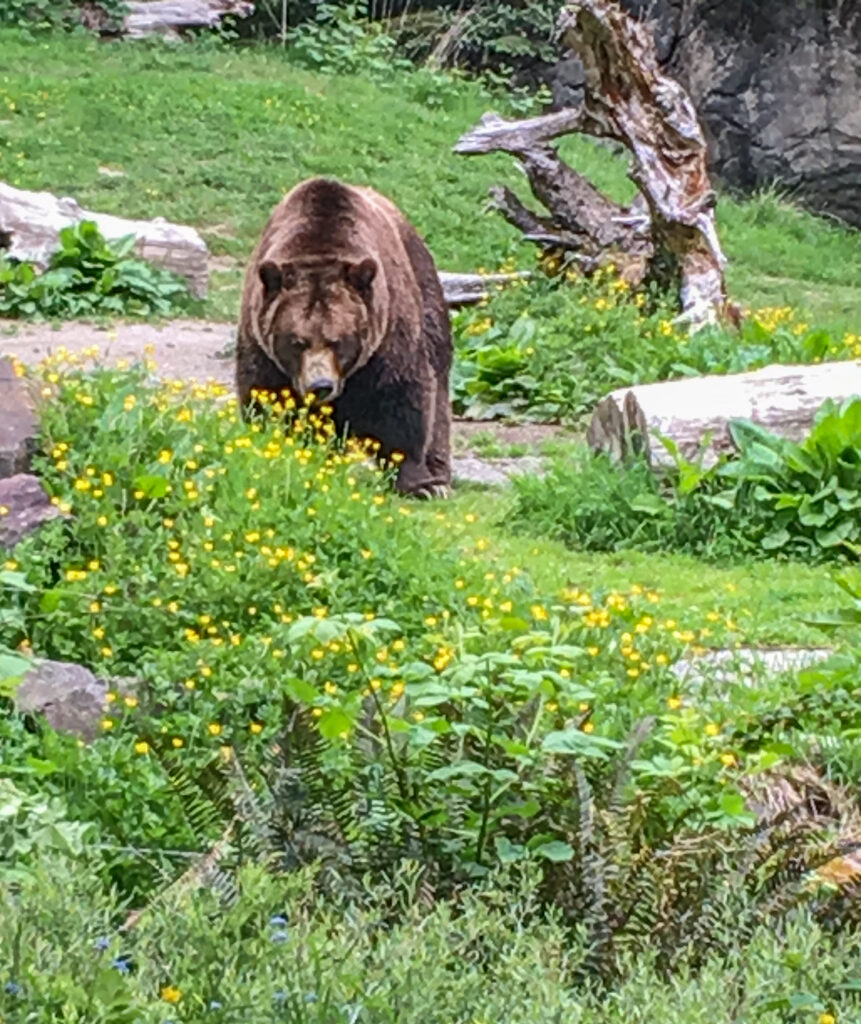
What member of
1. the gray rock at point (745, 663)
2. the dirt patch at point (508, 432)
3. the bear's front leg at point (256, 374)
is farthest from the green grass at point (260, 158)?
the gray rock at point (745, 663)

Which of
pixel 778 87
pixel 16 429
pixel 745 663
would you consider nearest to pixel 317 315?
pixel 16 429

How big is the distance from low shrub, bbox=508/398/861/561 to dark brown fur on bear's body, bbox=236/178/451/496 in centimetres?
106

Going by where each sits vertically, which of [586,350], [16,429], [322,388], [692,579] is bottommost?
[586,350]

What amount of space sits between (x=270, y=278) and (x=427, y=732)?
14.9ft

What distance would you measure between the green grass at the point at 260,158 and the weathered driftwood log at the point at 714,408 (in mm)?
5531

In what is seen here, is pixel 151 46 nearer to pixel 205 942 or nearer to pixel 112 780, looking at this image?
pixel 112 780

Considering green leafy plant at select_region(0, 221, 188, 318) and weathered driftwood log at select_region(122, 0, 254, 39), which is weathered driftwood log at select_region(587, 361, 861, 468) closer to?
green leafy plant at select_region(0, 221, 188, 318)

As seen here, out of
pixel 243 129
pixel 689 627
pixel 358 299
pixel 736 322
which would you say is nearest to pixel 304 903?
pixel 689 627

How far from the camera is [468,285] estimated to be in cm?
1255

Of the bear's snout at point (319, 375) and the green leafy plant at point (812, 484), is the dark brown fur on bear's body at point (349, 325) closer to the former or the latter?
the bear's snout at point (319, 375)

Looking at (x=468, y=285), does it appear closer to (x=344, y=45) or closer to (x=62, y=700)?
(x=62, y=700)

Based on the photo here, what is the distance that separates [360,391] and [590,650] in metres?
3.35

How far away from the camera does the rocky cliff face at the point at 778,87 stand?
19250 mm

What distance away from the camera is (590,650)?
5.37 m
